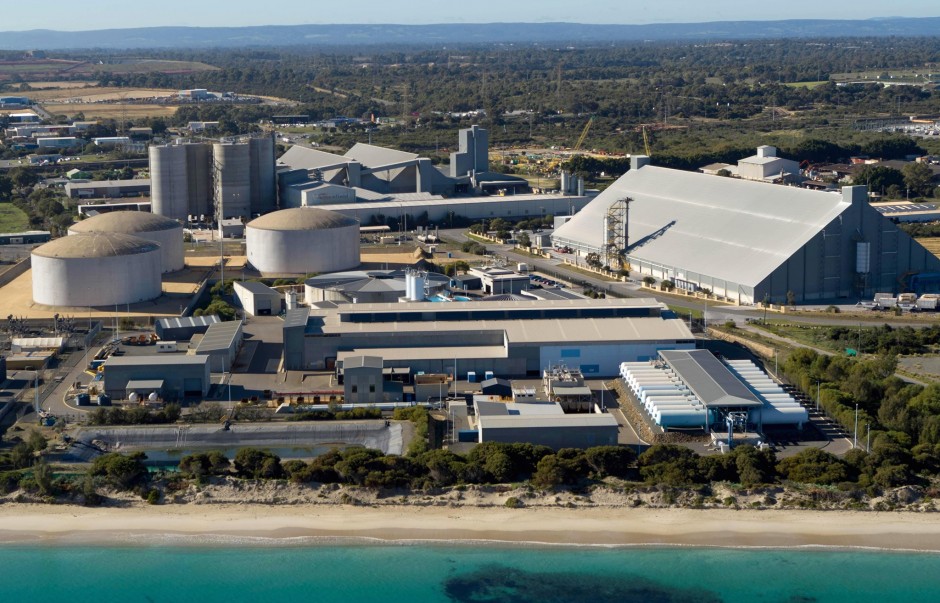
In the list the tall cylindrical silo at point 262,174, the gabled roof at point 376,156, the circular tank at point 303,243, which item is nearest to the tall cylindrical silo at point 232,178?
the tall cylindrical silo at point 262,174

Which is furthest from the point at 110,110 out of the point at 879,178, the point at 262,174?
the point at 879,178

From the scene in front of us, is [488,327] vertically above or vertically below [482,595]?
above

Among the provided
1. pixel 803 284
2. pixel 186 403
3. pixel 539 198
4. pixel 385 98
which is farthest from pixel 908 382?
pixel 385 98

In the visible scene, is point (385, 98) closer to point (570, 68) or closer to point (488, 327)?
point (570, 68)

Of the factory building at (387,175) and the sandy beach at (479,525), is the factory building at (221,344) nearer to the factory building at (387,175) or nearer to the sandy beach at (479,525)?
the sandy beach at (479,525)

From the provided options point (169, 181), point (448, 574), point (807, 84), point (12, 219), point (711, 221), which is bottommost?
point (448, 574)

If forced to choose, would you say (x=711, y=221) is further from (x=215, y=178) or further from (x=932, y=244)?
(x=215, y=178)
